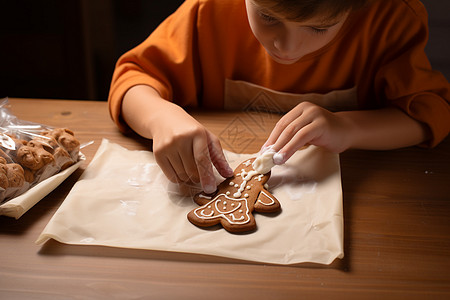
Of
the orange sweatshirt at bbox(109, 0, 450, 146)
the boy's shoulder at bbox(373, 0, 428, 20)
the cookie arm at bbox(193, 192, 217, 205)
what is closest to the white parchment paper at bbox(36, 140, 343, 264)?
the cookie arm at bbox(193, 192, 217, 205)

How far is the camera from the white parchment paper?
67cm

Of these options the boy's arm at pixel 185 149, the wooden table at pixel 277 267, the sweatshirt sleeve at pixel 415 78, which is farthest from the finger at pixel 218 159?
the sweatshirt sleeve at pixel 415 78

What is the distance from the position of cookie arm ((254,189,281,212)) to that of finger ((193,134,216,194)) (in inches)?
3.5

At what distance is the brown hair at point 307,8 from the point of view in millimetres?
688

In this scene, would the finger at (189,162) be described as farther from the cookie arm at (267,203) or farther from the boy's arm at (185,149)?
the cookie arm at (267,203)

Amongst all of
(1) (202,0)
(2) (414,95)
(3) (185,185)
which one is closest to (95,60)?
(1) (202,0)

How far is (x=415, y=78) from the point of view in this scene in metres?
0.96

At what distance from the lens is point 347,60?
1.08 meters

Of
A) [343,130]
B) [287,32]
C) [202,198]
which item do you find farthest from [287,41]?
[202,198]

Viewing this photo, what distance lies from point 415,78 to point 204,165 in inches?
20.8

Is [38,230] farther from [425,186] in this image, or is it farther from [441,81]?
[441,81]

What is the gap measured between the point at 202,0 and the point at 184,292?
2.51 feet

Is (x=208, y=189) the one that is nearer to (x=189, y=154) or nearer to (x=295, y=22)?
(x=189, y=154)

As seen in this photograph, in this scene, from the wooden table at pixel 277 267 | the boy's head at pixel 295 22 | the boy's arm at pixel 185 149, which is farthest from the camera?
the boy's arm at pixel 185 149
